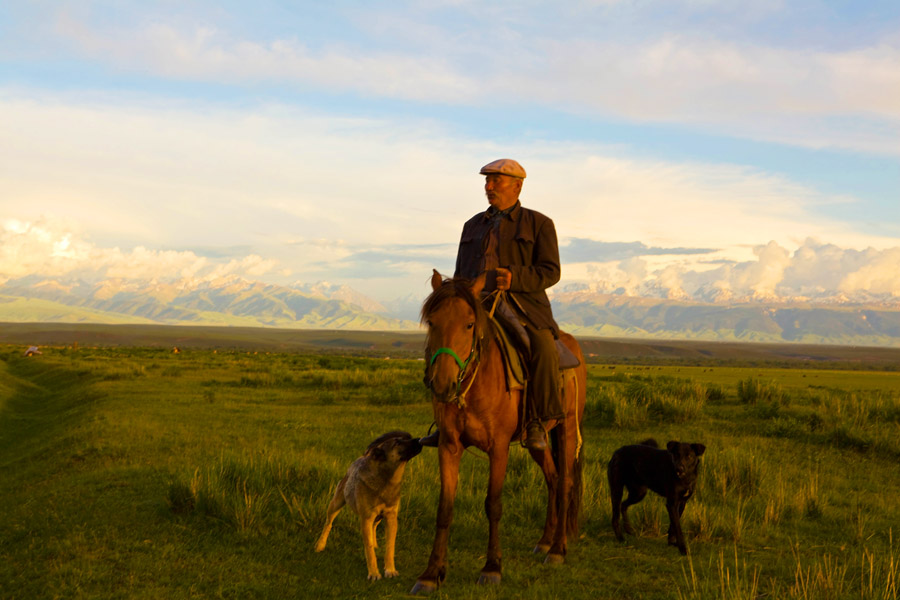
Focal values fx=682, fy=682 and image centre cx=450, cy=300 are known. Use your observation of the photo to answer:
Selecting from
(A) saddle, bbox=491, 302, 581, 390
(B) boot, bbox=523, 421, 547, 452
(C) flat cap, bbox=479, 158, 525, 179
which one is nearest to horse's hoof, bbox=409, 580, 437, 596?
(B) boot, bbox=523, 421, 547, 452

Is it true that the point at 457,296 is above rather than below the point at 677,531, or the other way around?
above

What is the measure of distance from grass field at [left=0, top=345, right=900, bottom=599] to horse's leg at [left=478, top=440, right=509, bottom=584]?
172 mm

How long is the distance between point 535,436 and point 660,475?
1.83 metres

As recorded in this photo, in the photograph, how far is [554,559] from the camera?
6.71 meters

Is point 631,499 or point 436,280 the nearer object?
point 436,280

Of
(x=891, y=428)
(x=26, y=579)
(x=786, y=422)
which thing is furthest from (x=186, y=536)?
(x=891, y=428)

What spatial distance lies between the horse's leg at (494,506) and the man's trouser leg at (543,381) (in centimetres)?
49

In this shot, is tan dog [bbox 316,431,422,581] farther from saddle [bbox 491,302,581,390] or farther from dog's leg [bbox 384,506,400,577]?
saddle [bbox 491,302,581,390]

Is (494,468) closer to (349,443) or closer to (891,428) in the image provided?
(349,443)

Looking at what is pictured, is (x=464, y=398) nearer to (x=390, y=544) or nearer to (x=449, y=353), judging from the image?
(x=449, y=353)

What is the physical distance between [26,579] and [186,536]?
5.11 ft

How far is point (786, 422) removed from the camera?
1557 cm

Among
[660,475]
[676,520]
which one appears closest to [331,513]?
[660,475]

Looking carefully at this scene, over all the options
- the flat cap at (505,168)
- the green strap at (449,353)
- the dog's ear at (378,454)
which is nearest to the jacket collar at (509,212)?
the flat cap at (505,168)
